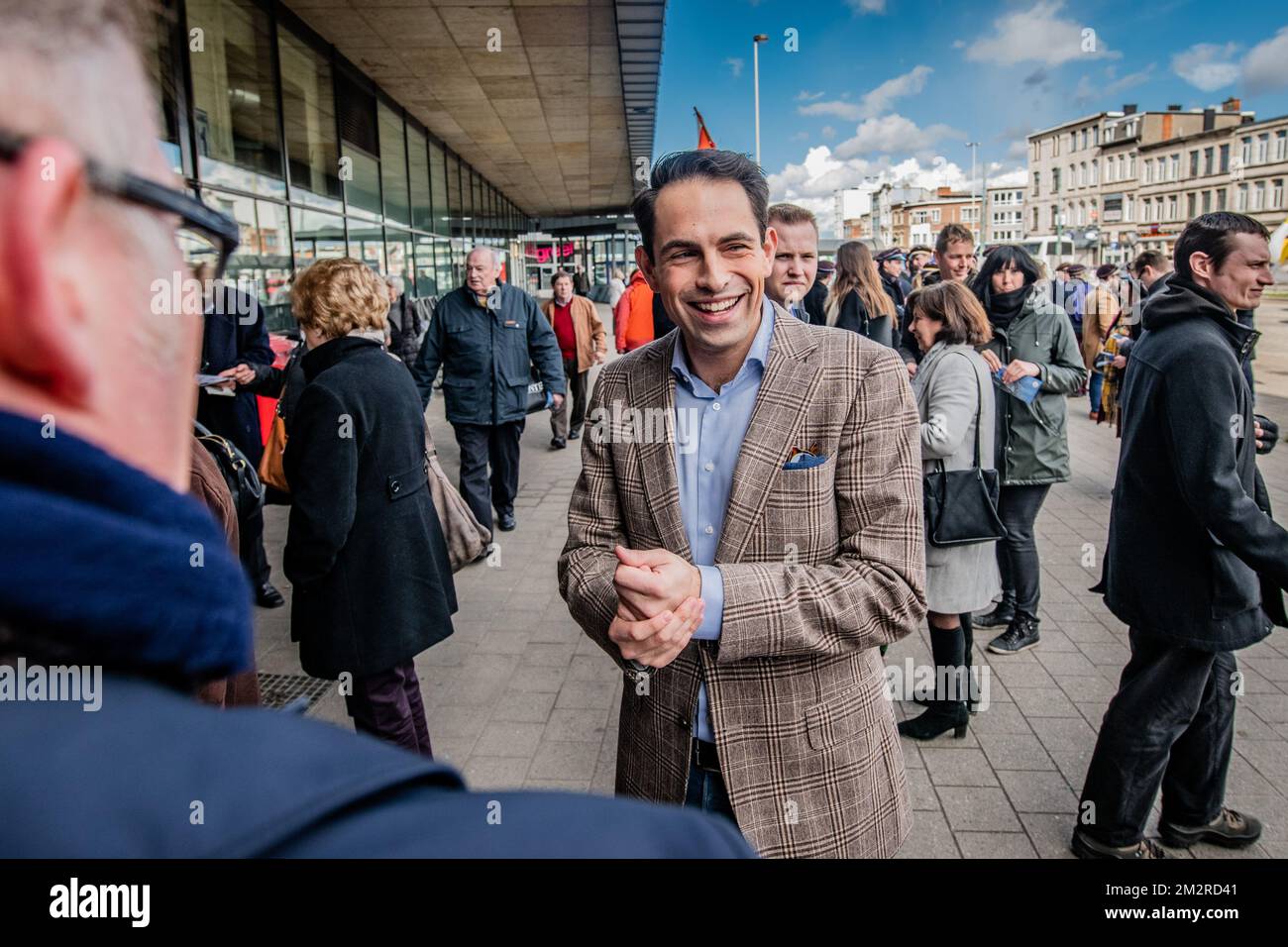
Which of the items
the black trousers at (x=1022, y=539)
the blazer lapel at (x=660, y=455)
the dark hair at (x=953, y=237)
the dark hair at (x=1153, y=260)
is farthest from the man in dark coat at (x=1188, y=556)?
the dark hair at (x=1153, y=260)

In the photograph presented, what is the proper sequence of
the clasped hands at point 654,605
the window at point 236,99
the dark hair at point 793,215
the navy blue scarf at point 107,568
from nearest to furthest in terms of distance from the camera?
the navy blue scarf at point 107,568 < the clasped hands at point 654,605 < the dark hair at point 793,215 < the window at point 236,99

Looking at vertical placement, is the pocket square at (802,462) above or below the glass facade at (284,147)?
below

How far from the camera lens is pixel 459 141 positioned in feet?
58.5

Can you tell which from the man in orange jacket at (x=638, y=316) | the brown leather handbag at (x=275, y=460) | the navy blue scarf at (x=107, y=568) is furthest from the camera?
the man in orange jacket at (x=638, y=316)

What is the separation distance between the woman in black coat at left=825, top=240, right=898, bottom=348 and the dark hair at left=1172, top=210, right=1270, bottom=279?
2.59 metres

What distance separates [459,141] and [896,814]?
18235 mm

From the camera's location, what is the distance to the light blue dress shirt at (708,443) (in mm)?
1861

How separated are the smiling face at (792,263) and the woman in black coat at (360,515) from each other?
7.65 ft

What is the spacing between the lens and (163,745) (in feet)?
1.48

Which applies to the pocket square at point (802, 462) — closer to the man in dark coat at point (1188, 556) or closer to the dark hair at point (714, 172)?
the dark hair at point (714, 172)

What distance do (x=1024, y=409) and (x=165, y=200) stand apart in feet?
16.2

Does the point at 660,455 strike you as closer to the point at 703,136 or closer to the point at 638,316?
the point at 703,136

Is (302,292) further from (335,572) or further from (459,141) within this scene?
(459,141)
